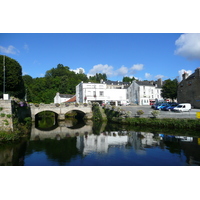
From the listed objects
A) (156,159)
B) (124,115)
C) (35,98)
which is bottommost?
(156,159)

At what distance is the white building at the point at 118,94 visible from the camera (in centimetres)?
5186

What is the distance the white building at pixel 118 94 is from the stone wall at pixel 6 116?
107ft

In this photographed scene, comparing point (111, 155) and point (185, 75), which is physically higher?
point (185, 75)

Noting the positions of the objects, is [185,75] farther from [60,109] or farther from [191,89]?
[60,109]

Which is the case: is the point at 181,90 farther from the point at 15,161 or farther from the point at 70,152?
the point at 15,161

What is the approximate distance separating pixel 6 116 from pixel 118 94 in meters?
44.7

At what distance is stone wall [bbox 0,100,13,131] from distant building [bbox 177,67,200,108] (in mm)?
36999

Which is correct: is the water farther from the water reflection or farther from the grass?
the grass

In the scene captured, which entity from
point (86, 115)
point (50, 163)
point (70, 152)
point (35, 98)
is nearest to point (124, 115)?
point (86, 115)

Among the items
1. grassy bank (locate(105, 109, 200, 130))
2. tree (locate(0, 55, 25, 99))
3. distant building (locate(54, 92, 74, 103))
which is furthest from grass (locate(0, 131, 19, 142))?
distant building (locate(54, 92, 74, 103))

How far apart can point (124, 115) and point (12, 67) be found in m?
27.1

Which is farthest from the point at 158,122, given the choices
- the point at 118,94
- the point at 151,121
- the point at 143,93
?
the point at 143,93

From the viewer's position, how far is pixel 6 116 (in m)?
18.3

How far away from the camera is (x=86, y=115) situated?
4228 cm
